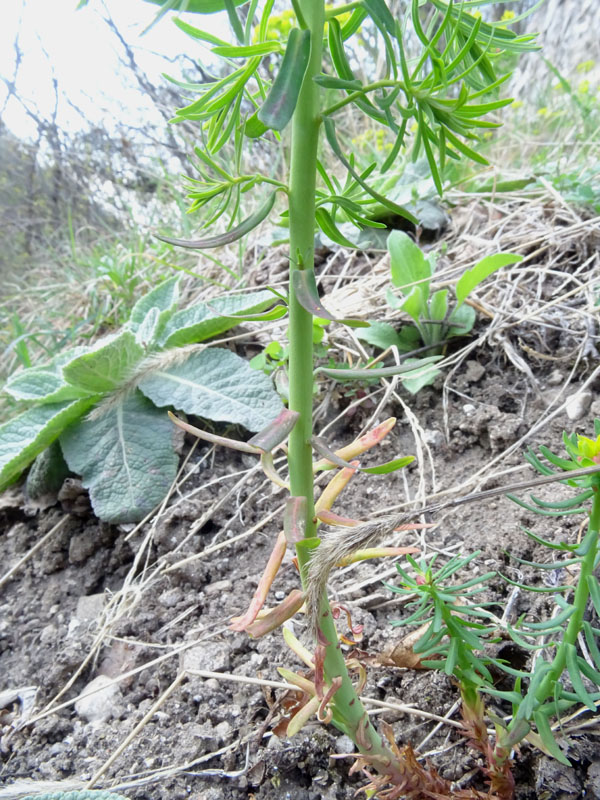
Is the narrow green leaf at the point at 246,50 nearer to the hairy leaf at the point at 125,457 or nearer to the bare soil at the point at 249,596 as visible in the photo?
the bare soil at the point at 249,596

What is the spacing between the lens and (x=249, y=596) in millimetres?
1085

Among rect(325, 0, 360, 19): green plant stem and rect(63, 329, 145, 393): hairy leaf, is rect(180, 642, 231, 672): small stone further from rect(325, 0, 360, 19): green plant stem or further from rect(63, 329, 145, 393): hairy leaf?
rect(325, 0, 360, 19): green plant stem

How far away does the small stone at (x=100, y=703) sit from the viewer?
0.96 meters

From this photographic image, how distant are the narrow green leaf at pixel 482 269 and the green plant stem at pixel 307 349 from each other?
34.6 inches

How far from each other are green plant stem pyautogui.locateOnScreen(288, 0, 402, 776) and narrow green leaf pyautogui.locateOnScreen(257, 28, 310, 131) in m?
0.04

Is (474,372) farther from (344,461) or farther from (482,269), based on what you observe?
(344,461)

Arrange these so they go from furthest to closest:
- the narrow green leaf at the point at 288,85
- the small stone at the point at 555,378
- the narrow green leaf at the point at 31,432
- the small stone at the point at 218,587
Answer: the narrow green leaf at the point at 31,432
the small stone at the point at 555,378
the small stone at the point at 218,587
the narrow green leaf at the point at 288,85

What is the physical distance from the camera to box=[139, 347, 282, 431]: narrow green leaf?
1.35 metres

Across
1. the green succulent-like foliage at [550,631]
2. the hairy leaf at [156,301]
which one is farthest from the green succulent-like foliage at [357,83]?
the hairy leaf at [156,301]

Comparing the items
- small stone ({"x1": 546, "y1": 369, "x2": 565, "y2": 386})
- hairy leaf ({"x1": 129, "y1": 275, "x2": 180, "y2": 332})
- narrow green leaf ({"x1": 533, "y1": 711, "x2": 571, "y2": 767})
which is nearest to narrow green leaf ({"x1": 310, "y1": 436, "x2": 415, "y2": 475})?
narrow green leaf ({"x1": 533, "y1": 711, "x2": 571, "y2": 767})

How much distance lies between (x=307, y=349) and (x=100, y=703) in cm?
81

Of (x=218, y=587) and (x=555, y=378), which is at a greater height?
(x=555, y=378)

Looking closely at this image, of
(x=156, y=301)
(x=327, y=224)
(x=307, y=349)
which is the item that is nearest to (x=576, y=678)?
(x=307, y=349)

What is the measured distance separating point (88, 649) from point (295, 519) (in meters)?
0.78
